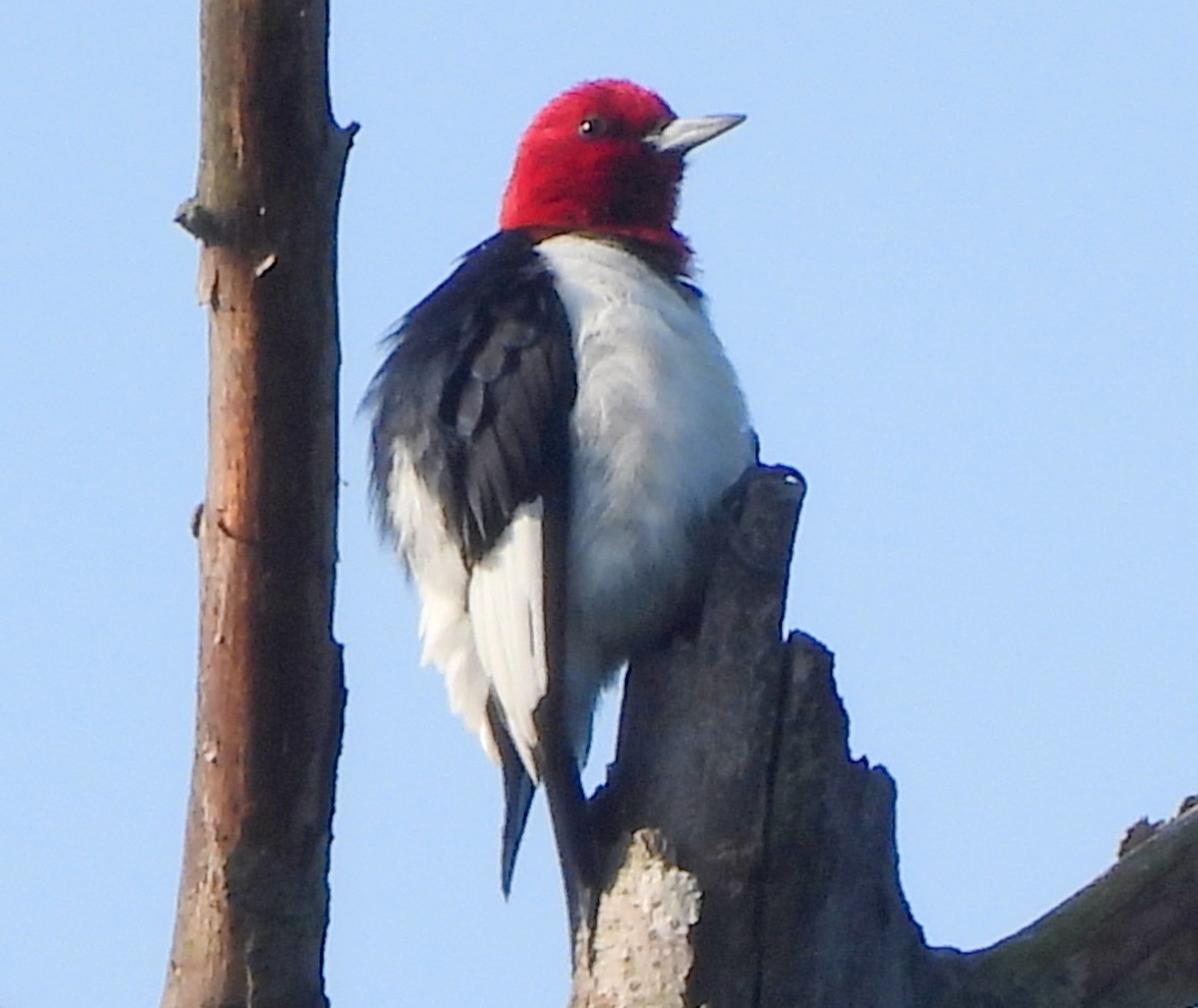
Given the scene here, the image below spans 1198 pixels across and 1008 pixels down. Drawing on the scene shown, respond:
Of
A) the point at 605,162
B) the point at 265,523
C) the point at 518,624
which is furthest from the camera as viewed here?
the point at 605,162

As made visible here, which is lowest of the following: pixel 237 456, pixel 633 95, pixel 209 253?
pixel 237 456

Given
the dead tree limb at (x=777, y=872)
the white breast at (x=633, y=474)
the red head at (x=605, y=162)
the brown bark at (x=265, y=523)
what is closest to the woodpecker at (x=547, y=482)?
the white breast at (x=633, y=474)

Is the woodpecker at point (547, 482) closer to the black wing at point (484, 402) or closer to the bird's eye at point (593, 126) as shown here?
the black wing at point (484, 402)

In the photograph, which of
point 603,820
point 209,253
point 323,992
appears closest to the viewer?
point 209,253

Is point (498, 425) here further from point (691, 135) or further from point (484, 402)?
point (691, 135)

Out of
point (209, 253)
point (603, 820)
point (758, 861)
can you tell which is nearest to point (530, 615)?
point (603, 820)

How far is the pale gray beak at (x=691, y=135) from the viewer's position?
509 cm

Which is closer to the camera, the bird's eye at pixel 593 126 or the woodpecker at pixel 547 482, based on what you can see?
the woodpecker at pixel 547 482

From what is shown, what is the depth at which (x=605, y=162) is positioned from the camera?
16.5ft

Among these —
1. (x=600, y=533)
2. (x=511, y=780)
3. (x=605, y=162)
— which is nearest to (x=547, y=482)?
(x=600, y=533)

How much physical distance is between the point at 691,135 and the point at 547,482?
4.96ft

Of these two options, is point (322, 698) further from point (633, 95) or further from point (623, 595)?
point (633, 95)

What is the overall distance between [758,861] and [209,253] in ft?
4.28

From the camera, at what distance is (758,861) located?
3342 mm
